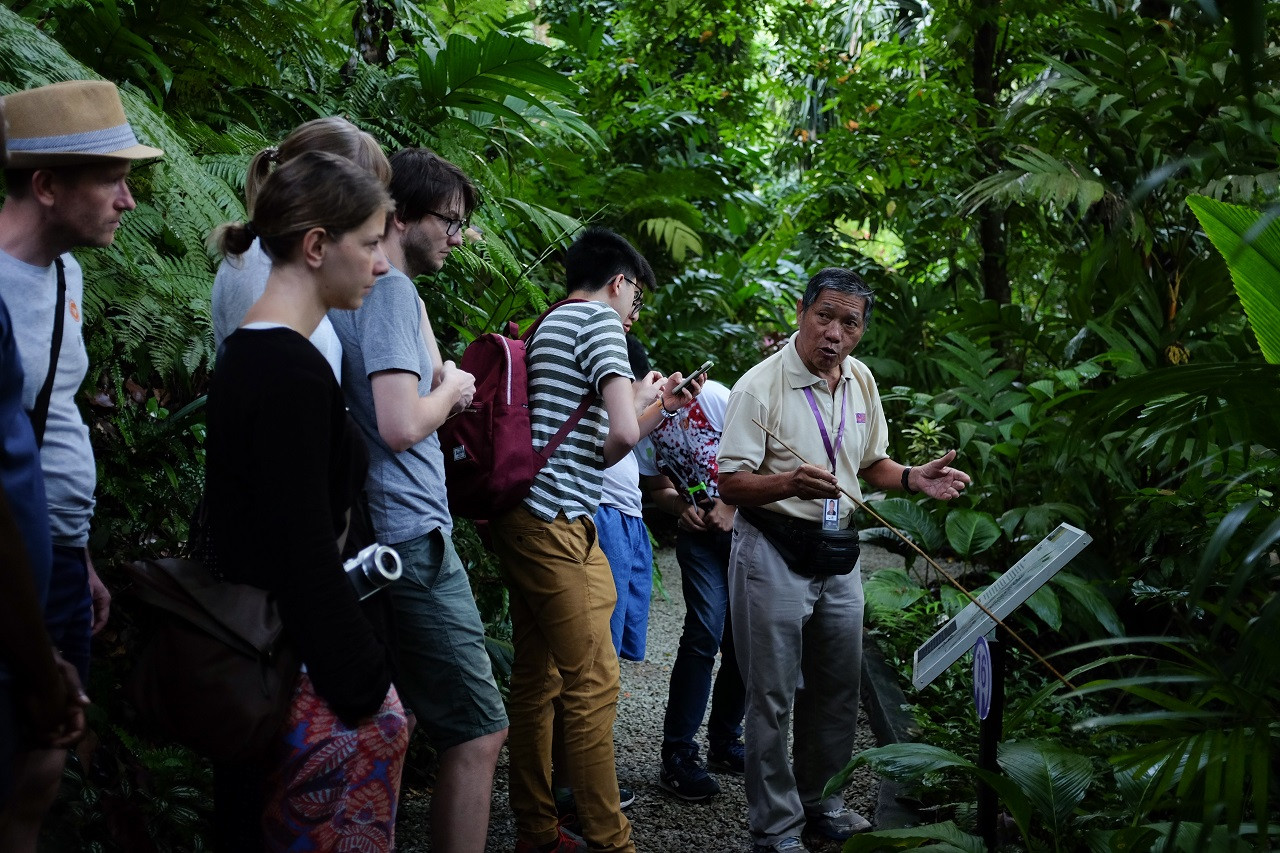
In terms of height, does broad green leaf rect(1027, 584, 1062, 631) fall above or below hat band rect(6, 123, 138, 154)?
below

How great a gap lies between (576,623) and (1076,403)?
353cm

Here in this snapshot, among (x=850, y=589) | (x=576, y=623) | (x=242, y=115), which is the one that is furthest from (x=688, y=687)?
(x=242, y=115)

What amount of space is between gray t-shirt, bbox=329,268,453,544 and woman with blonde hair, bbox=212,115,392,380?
0.08 meters

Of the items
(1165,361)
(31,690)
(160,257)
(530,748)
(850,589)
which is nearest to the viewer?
(31,690)

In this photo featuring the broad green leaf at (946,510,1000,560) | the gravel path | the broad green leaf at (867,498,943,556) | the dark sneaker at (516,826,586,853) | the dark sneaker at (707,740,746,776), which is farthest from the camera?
the broad green leaf at (867,498,943,556)

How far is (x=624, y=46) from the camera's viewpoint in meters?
9.16

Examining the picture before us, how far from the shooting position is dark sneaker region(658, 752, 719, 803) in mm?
4445

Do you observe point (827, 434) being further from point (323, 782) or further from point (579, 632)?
point (323, 782)

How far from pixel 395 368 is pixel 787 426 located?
1.65m

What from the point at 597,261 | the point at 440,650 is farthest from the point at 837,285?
the point at 440,650

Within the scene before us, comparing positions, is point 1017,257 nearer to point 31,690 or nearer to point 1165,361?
point 1165,361

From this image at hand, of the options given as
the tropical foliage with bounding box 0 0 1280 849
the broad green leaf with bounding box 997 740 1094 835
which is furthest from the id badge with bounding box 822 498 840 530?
the broad green leaf with bounding box 997 740 1094 835

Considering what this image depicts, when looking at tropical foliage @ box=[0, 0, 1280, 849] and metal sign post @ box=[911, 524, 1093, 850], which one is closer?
metal sign post @ box=[911, 524, 1093, 850]

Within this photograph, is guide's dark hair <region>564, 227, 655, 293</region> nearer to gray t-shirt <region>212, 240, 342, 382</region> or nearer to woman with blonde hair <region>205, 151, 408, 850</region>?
gray t-shirt <region>212, 240, 342, 382</region>
